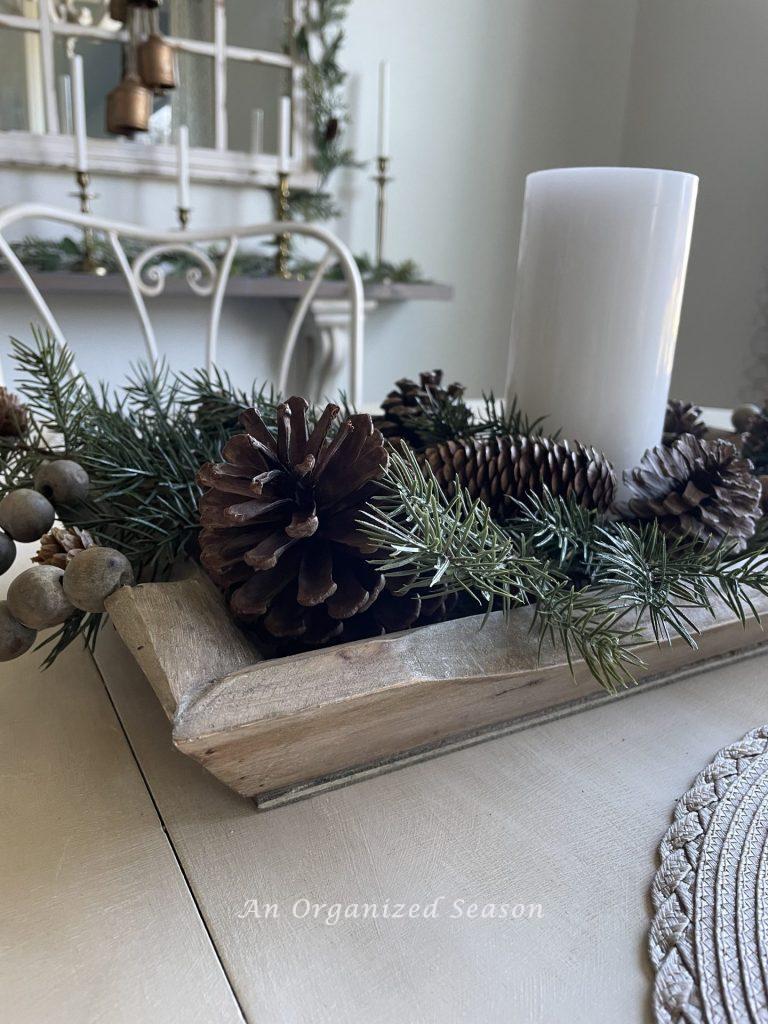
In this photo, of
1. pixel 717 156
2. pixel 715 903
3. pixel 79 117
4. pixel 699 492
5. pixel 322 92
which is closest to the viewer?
pixel 715 903

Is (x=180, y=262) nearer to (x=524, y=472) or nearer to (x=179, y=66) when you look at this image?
(x=179, y=66)

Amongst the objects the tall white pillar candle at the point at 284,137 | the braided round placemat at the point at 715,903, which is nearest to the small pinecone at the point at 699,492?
the braided round placemat at the point at 715,903

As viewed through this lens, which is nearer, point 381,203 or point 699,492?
point 699,492

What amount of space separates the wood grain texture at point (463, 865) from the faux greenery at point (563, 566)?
0.17 feet

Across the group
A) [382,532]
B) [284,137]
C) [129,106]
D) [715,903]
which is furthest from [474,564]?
[129,106]

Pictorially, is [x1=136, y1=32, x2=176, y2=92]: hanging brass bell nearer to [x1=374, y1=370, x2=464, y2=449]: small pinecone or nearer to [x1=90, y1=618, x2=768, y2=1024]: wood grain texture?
[x1=374, y1=370, x2=464, y2=449]: small pinecone

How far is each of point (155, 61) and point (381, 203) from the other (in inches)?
23.2

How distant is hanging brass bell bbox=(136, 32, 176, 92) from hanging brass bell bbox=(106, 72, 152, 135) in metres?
0.03

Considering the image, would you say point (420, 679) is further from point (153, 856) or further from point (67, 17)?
point (67, 17)

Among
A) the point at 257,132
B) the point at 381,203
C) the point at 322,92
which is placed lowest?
the point at 381,203

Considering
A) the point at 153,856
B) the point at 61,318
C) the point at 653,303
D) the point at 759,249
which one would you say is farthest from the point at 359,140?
the point at 153,856

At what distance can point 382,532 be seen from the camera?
0.28 m

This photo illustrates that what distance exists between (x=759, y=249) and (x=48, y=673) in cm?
194

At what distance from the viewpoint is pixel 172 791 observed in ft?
1.04
